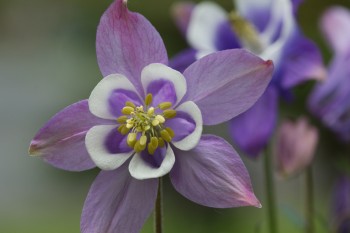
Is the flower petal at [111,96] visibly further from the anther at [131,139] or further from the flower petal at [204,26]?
the flower petal at [204,26]

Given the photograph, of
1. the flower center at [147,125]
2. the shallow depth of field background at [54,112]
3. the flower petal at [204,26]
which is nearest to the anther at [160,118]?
the flower center at [147,125]

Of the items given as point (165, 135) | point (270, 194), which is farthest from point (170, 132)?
point (270, 194)

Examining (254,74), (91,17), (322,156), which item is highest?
(254,74)

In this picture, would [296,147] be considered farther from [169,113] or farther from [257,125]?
[169,113]

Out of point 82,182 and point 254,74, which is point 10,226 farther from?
point 254,74

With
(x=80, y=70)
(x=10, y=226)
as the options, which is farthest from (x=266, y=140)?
(x=80, y=70)

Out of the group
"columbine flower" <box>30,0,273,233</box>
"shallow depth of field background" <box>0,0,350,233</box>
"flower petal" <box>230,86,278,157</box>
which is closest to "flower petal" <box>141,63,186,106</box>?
"columbine flower" <box>30,0,273,233</box>

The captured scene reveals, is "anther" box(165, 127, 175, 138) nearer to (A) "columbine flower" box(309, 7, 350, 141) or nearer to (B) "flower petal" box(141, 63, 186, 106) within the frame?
(B) "flower petal" box(141, 63, 186, 106)
